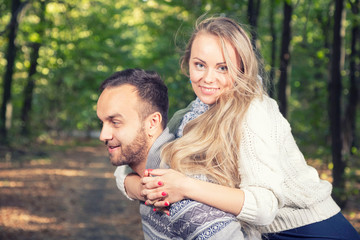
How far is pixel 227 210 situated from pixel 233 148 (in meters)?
0.35

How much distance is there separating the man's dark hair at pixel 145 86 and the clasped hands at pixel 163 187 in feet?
1.29

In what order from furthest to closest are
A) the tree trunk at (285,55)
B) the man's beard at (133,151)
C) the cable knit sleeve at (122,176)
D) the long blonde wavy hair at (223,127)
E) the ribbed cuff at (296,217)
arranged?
the tree trunk at (285,55) → the cable knit sleeve at (122,176) → the ribbed cuff at (296,217) → the man's beard at (133,151) → the long blonde wavy hair at (223,127)

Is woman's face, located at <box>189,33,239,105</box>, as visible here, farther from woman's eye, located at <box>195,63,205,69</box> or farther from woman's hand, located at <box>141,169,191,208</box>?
woman's hand, located at <box>141,169,191,208</box>

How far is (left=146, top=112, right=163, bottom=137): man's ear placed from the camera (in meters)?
2.73

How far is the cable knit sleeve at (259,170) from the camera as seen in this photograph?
2.45 m

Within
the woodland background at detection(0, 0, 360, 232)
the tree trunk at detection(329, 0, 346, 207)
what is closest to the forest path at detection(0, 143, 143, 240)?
the woodland background at detection(0, 0, 360, 232)

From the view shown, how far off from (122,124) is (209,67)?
2.04 ft

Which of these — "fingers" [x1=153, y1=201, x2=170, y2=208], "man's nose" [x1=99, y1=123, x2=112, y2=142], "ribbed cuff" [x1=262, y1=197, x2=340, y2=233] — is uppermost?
"man's nose" [x1=99, y1=123, x2=112, y2=142]

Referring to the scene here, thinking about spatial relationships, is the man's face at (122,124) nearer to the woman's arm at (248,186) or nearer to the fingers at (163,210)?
the woman's arm at (248,186)

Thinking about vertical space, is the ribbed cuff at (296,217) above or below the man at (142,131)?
below

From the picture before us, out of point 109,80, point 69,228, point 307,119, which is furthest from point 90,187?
point 109,80

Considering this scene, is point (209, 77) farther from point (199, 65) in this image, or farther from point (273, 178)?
point (273, 178)

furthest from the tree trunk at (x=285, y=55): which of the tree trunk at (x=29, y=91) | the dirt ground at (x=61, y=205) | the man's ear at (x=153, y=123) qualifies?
the tree trunk at (x=29, y=91)

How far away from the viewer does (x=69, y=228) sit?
991cm
